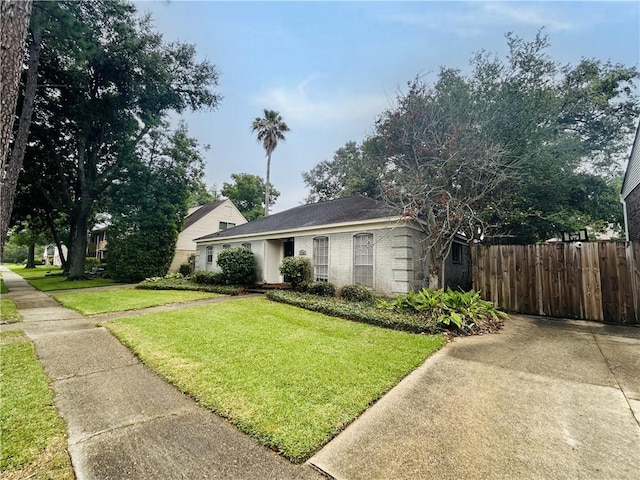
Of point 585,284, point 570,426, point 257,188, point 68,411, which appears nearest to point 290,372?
point 68,411

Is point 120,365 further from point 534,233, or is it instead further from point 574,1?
point 534,233

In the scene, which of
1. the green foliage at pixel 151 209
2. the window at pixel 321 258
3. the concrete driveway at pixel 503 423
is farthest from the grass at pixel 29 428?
the green foliage at pixel 151 209

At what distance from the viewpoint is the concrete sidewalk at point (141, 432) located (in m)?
2.16

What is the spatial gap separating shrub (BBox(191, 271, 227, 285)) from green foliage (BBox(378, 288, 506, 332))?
387 inches

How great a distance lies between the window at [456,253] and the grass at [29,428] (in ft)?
43.7

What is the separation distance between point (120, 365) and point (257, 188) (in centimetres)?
3663

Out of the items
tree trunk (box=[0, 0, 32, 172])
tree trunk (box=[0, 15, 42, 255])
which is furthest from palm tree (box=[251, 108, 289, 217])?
tree trunk (box=[0, 0, 32, 172])

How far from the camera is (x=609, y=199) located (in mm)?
12797

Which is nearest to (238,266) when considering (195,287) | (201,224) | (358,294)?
(195,287)

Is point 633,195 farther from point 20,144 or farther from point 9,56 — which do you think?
point 20,144

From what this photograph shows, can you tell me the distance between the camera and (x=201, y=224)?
2592 centimetres

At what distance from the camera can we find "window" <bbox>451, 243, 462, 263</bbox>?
508 inches

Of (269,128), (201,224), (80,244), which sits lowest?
(80,244)

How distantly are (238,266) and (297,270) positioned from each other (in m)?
3.81
